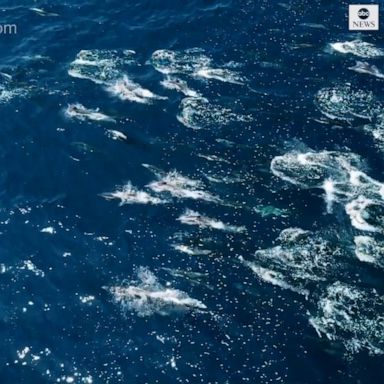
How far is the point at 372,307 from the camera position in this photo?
38625 mm

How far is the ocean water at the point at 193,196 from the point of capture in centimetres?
3803

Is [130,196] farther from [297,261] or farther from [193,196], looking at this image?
[297,261]

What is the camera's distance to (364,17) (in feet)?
217

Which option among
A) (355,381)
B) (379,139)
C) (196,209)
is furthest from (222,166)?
(355,381)

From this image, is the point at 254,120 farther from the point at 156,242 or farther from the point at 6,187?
the point at 6,187

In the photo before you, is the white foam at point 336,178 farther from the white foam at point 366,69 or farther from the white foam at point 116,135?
the white foam at point 116,135

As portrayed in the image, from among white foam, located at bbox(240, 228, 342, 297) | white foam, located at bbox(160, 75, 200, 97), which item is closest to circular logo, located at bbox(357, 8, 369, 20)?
white foam, located at bbox(160, 75, 200, 97)

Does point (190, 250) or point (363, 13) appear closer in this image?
point (190, 250)

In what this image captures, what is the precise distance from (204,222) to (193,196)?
3.24 m

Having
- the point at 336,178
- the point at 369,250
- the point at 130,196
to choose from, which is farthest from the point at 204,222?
the point at 369,250

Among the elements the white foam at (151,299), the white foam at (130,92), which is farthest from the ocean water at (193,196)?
the white foam at (130,92)

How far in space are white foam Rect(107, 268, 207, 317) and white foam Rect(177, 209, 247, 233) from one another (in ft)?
21.1

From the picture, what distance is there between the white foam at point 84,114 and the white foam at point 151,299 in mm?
21310

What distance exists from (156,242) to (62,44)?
3517 cm
